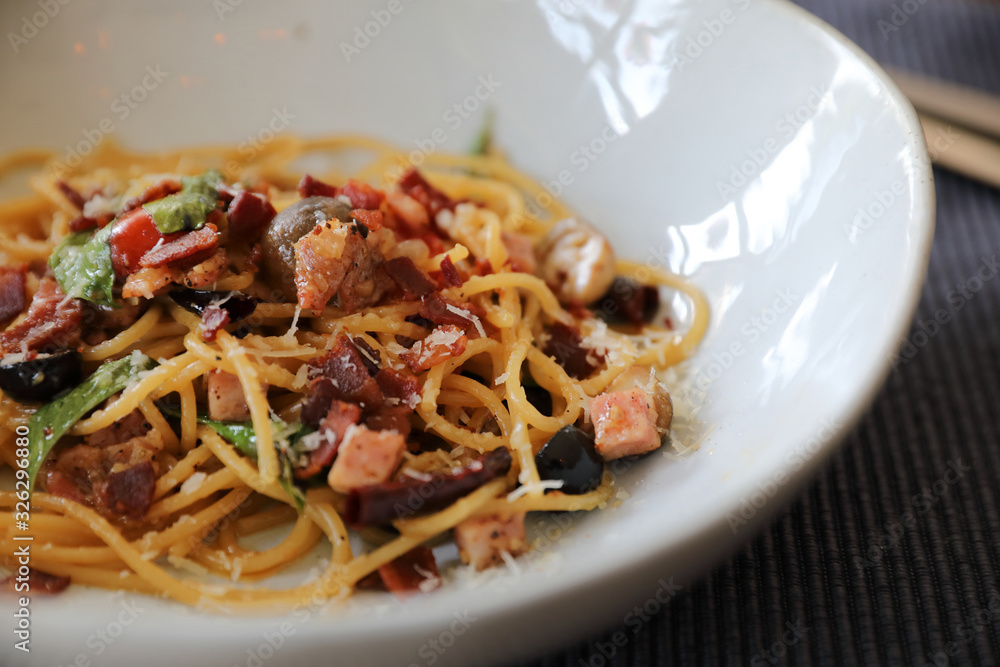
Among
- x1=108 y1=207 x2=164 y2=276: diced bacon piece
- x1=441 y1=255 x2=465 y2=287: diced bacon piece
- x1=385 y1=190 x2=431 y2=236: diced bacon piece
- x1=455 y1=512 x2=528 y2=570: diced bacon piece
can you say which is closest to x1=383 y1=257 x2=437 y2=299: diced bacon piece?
x1=441 y1=255 x2=465 y2=287: diced bacon piece

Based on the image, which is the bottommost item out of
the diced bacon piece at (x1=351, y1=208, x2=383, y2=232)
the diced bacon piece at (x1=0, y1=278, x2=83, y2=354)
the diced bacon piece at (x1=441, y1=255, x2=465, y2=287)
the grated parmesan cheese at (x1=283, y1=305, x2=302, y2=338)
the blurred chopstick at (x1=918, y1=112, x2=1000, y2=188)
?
the blurred chopstick at (x1=918, y1=112, x2=1000, y2=188)

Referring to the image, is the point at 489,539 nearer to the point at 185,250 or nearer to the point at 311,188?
the point at 185,250

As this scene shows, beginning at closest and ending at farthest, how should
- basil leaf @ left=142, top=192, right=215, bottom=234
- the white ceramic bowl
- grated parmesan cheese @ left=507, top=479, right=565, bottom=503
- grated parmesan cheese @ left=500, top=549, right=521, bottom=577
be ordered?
the white ceramic bowl
grated parmesan cheese @ left=500, top=549, right=521, bottom=577
grated parmesan cheese @ left=507, top=479, right=565, bottom=503
basil leaf @ left=142, top=192, right=215, bottom=234

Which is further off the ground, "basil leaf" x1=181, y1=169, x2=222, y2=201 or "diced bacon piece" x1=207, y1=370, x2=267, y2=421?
"basil leaf" x1=181, y1=169, x2=222, y2=201

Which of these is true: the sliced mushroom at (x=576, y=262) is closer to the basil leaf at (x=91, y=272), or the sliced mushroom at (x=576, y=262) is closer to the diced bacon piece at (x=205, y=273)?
the diced bacon piece at (x=205, y=273)

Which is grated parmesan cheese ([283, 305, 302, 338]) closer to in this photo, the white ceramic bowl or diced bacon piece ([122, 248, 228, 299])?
diced bacon piece ([122, 248, 228, 299])

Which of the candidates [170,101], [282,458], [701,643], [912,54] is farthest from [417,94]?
[912,54]
